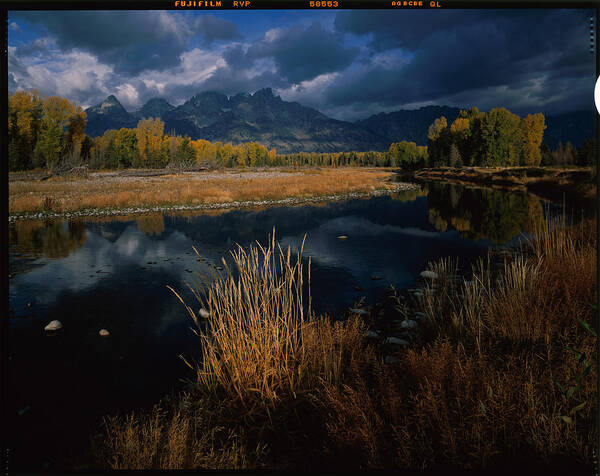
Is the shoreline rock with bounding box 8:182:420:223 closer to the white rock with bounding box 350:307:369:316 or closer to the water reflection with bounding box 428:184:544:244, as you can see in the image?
the water reflection with bounding box 428:184:544:244

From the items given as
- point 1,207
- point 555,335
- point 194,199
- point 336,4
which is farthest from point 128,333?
point 194,199

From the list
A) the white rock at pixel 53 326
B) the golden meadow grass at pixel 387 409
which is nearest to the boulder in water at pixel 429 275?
the golden meadow grass at pixel 387 409

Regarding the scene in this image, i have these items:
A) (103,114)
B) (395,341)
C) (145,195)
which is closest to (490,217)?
(395,341)

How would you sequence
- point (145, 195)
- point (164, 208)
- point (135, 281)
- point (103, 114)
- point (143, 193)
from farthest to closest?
point (143, 193) < point (145, 195) < point (164, 208) < point (103, 114) < point (135, 281)

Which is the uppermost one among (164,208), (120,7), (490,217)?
(120,7)

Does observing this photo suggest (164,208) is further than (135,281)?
Yes

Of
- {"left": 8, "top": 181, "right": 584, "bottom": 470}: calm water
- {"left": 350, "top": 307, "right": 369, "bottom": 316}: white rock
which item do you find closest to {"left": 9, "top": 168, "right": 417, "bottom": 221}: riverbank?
{"left": 8, "top": 181, "right": 584, "bottom": 470}: calm water

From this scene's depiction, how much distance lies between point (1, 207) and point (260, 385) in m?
2.17

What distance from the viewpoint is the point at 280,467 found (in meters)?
2.25

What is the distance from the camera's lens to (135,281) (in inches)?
264

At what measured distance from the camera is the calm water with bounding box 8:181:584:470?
326 centimetres

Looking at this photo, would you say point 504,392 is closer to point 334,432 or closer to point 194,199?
point 334,432

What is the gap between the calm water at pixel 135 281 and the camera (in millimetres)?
3263

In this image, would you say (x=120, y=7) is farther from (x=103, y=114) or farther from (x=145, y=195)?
(x=145, y=195)
